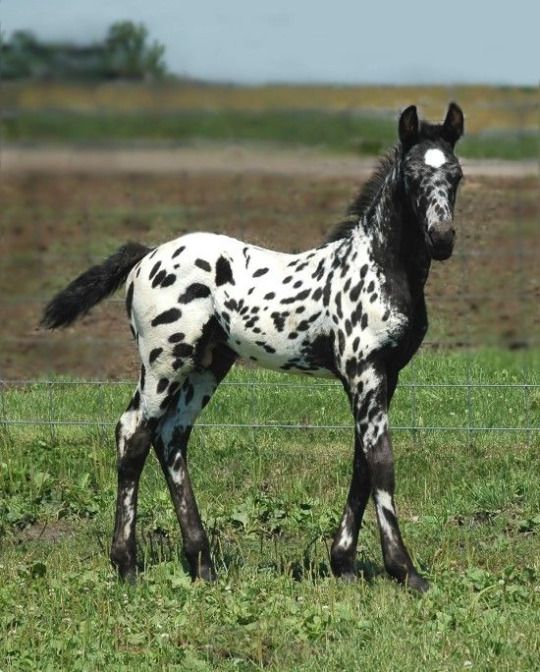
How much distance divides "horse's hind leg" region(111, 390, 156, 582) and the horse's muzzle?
1.88m

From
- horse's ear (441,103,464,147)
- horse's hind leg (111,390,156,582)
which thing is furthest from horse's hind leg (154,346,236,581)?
horse's ear (441,103,464,147)

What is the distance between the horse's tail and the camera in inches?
313

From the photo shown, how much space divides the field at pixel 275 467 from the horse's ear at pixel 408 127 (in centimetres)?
215

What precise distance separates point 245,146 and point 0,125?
6.16ft

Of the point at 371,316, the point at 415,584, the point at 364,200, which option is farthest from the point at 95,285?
the point at 415,584

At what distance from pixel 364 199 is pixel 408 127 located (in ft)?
1.91

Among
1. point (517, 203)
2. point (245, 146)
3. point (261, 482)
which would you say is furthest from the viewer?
point (517, 203)

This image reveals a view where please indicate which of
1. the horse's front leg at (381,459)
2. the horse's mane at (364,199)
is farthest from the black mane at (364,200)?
the horse's front leg at (381,459)

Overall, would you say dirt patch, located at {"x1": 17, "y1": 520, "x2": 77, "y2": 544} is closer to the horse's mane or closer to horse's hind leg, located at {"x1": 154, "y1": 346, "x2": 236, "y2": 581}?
horse's hind leg, located at {"x1": 154, "y1": 346, "x2": 236, "y2": 581}

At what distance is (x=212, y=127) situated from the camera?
11.4 meters

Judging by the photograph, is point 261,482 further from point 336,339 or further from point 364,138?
point 364,138

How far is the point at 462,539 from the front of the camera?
802 cm

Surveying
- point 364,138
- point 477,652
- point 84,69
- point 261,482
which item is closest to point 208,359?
point 261,482

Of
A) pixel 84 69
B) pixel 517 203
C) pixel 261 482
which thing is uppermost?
pixel 84 69
